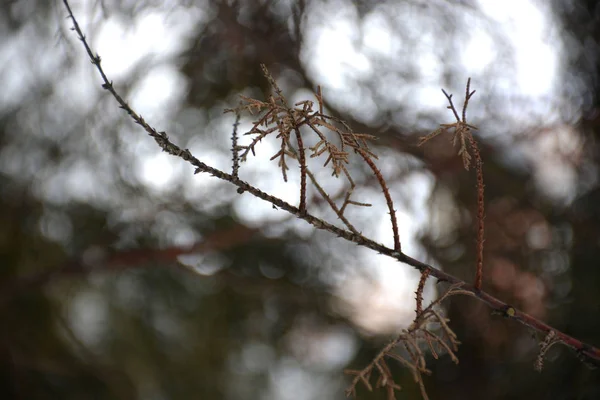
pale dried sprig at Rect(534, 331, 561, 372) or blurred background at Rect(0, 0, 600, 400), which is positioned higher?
blurred background at Rect(0, 0, 600, 400)

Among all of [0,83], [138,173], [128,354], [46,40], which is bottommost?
[128,354]

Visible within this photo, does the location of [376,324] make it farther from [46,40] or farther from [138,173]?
[46,40]

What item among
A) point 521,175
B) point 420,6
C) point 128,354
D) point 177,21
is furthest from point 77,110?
point 521,175

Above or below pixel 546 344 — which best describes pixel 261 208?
above

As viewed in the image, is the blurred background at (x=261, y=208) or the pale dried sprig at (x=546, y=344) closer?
the pale dried sprig at (x=546, y=344)

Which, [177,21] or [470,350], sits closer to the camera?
[177,21]

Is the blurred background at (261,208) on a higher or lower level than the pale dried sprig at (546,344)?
higher

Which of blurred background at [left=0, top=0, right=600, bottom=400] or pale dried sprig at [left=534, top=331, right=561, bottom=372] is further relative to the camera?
blurred background at [left=0, top=0, right=600, bottom=400]

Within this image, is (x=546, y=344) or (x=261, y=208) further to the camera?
(x=261, y=208)
